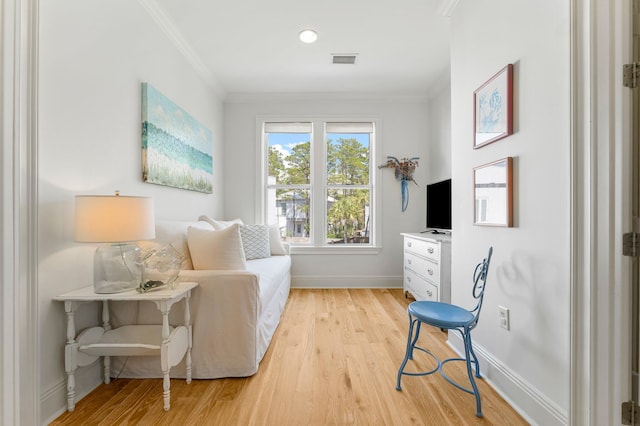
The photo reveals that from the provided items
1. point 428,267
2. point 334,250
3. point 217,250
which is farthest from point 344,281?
point 217,250

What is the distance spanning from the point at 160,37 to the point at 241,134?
168 cm

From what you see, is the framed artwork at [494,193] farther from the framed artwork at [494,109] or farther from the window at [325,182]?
the window at [325,182]

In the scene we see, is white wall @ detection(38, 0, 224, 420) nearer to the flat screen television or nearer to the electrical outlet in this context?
the electrical outlet

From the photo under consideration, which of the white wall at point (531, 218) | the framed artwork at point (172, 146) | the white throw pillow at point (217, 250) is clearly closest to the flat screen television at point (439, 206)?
the white wall at point (531, 218)

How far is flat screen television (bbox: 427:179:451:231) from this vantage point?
3.12 metres

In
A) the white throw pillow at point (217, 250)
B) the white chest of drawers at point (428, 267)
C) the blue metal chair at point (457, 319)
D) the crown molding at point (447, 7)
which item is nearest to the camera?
the blue metal chair at point (457, 319)

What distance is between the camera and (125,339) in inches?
62.3

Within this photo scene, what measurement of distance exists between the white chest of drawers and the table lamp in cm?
228

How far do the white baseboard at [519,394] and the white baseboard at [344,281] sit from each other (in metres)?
2.06

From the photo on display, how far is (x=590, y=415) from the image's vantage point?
112 cm

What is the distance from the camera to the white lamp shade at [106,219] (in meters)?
1.44

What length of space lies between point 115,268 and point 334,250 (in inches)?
109

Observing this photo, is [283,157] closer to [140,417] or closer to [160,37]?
[160,37]

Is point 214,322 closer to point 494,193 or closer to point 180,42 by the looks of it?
point 494,193
